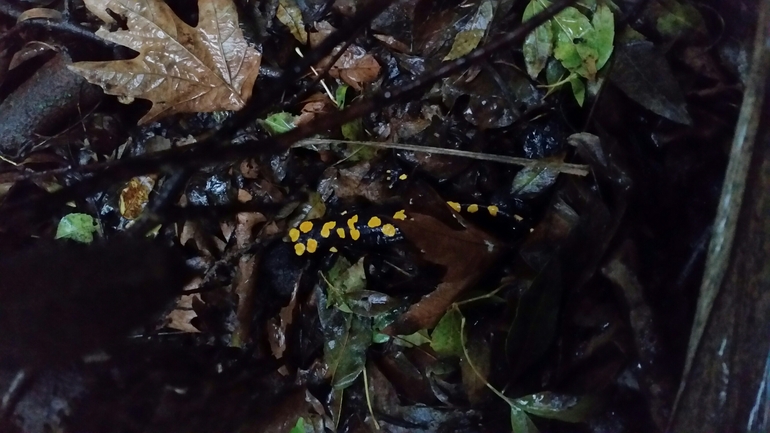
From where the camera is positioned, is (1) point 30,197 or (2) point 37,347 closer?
(2) point 37,347

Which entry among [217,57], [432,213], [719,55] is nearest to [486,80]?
[432,213]

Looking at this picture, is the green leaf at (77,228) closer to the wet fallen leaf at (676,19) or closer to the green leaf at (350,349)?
the green leaf at (350,349)

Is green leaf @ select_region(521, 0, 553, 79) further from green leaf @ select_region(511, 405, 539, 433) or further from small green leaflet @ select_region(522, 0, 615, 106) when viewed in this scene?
green leaf @ select_region(511, 405, 539, 433)

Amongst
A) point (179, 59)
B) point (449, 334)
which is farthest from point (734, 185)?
point (179, 59)

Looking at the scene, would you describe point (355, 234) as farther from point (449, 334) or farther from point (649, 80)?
point (649, 80)

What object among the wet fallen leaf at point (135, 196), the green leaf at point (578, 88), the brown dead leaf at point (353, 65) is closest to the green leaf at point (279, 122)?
the brown dead leaf at point (353, 65)

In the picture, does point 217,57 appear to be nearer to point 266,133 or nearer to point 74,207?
point 266,133

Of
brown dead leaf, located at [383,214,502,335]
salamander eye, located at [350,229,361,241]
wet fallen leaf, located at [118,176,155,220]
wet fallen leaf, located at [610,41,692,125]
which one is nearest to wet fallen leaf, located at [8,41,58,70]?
wet fallen leaf, located at [118,176,155,220]
